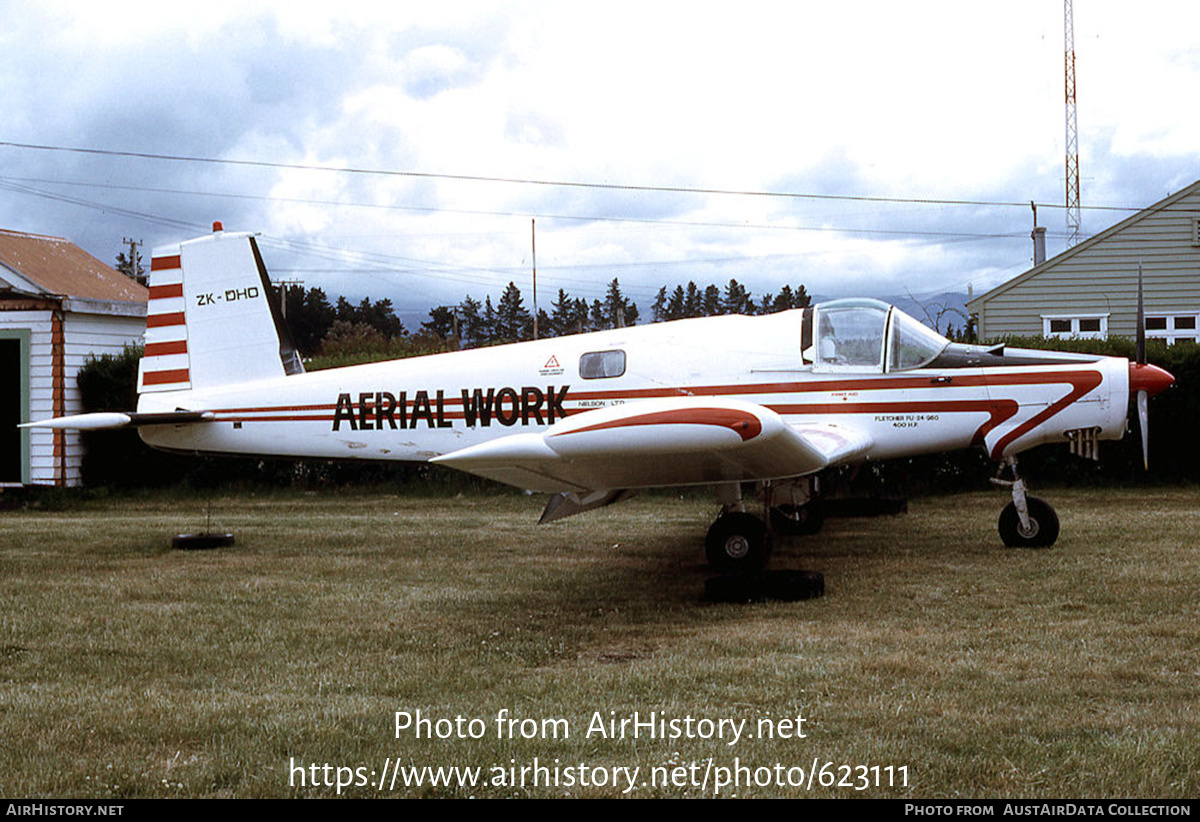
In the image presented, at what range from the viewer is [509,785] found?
3689mm

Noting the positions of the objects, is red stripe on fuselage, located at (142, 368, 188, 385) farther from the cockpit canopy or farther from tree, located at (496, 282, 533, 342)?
tree, located at (496, 282, 533, 342)

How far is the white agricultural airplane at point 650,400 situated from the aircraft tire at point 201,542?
2.92 feet

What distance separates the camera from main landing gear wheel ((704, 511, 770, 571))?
784cm

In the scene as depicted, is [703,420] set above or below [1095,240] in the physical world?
below

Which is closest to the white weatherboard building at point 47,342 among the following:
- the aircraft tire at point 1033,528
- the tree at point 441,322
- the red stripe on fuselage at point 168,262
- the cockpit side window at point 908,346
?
the red stripe on fuselage at point 168,262

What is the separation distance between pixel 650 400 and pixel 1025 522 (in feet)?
12.4

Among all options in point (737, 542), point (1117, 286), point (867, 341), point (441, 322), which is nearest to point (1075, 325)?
point (1117, 286)

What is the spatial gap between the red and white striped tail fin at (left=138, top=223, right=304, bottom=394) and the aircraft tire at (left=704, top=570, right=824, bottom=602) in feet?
18.2

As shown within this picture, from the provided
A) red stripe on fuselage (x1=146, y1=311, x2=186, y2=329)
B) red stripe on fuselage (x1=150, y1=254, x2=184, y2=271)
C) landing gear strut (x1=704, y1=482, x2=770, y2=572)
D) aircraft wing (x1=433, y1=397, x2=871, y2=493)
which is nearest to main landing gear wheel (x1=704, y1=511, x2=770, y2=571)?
landing gear strut (x1=704, y1=482, x2=770, y2=572)

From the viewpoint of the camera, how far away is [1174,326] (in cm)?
1844

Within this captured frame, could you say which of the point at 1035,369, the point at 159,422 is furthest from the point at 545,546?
the point at 1035,369

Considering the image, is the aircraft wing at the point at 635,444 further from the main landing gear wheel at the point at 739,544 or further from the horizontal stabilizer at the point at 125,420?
the horizontal stabilizer at the point at 125,420

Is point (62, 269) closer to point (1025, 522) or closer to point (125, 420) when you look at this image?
point (125, 420)

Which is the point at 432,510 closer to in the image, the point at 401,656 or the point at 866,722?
the point at 401,656
